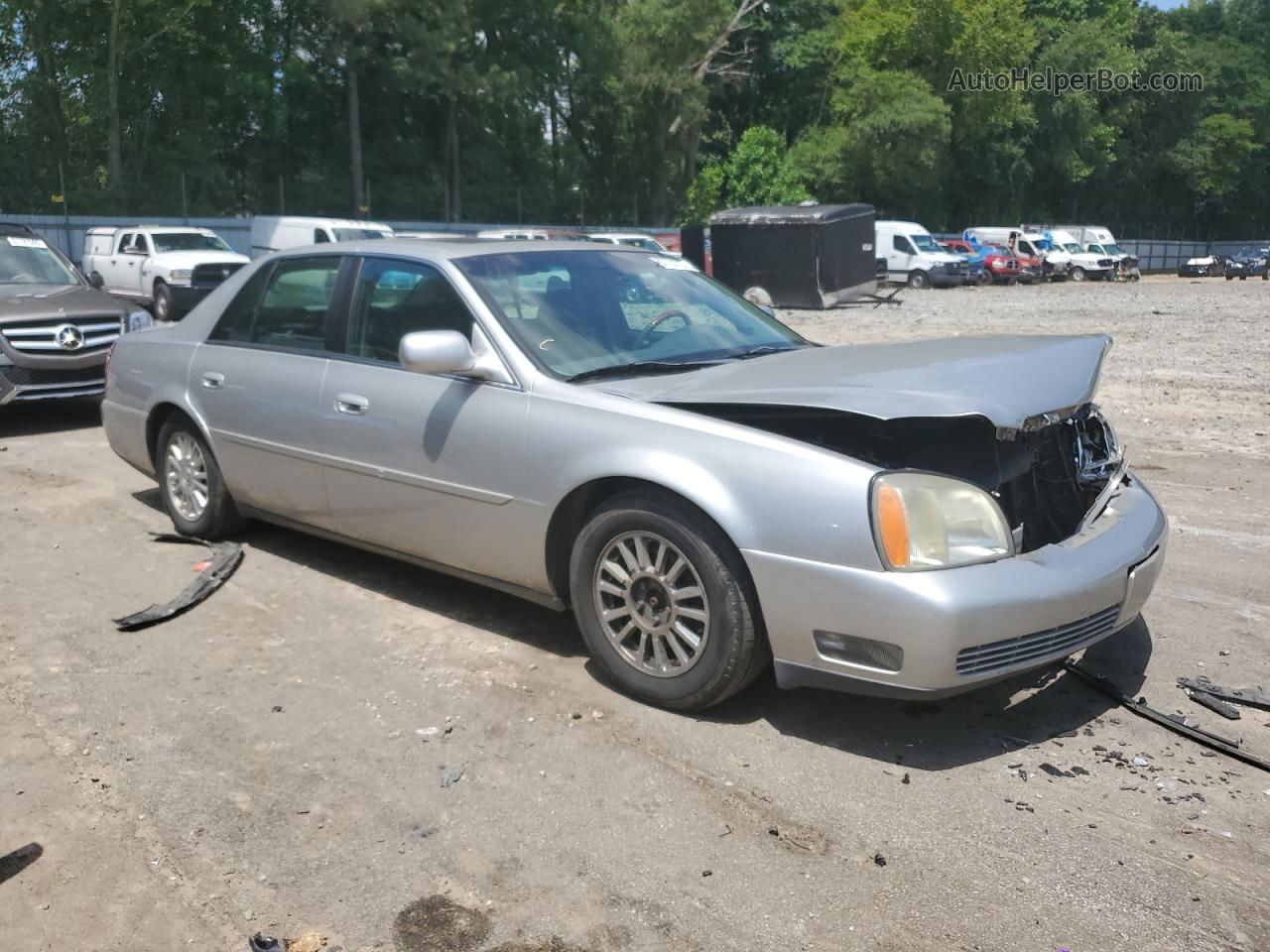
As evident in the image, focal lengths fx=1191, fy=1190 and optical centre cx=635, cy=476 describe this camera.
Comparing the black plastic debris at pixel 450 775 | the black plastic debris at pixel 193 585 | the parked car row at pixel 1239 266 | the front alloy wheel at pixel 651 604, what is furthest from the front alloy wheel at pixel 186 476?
the parked car row at pixel 1239 266

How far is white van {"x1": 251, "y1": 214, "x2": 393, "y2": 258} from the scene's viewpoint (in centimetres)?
2523

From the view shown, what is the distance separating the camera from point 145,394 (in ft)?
20.7

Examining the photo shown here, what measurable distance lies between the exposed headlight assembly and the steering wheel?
153 cm

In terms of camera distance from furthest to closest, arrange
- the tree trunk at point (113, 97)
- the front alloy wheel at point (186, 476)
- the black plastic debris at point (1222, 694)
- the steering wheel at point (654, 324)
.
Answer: the tree trunk at point (113, 97)
the front alloy wheel at point (186, 476)
the steering wheel at point (654, 324)
the black plastic debris at point (1222, 694)

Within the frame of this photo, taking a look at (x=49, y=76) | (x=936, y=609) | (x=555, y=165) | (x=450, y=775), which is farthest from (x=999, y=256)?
(x=450, y=775)

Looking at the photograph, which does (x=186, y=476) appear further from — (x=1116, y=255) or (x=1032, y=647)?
(x=1116, y=255)

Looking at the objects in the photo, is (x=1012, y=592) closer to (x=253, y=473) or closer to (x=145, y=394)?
(x=253, y=473)

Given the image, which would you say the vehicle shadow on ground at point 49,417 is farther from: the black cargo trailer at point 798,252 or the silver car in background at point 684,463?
the black cargo trailer at point 798,252

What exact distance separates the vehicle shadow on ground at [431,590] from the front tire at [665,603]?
1.78 feet

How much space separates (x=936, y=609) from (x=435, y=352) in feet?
6.61

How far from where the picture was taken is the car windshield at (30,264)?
413 inches

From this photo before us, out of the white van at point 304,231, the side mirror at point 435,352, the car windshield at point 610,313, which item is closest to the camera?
the side mirror at point 435,352

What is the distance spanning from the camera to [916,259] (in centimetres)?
3981

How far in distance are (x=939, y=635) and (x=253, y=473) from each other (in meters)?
3.52
